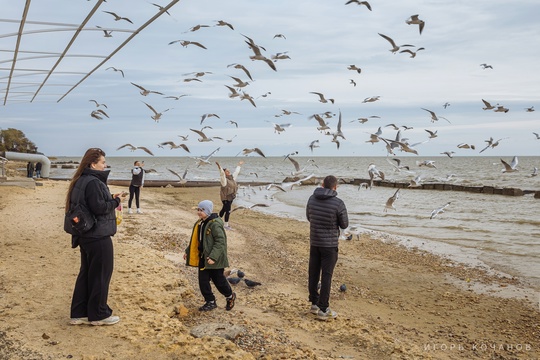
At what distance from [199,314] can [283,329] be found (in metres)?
1.17

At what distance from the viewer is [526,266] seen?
1395 centimetres

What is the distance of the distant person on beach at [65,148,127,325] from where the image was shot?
541 centimetres

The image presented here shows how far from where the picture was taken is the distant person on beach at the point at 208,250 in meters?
6.74

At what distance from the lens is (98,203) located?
5.37 meters

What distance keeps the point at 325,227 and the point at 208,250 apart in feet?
5.67

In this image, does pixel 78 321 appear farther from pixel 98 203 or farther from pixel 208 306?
pixel 208 306

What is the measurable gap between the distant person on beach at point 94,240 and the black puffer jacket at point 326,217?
2.86 meters

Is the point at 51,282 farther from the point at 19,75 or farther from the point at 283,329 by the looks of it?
the point at 19,75

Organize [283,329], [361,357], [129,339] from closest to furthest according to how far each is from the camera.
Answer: [129,339]
[361,357]
[283,329]

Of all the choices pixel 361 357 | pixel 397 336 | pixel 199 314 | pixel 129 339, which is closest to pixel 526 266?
pixel 397 336

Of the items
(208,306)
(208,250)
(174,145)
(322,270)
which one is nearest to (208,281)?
(208,306)

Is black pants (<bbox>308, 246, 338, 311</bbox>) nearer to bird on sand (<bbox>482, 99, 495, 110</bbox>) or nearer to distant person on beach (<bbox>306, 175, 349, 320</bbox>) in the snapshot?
distant person on beach (<bbox>306, 175, 349, 320</bbox>)

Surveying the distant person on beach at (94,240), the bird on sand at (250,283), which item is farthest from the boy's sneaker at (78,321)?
the bird on sand at (250,283)

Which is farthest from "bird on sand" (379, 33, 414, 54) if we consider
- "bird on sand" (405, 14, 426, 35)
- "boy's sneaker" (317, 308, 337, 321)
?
"boy's sneaker" (317, 308, 337, 321)
